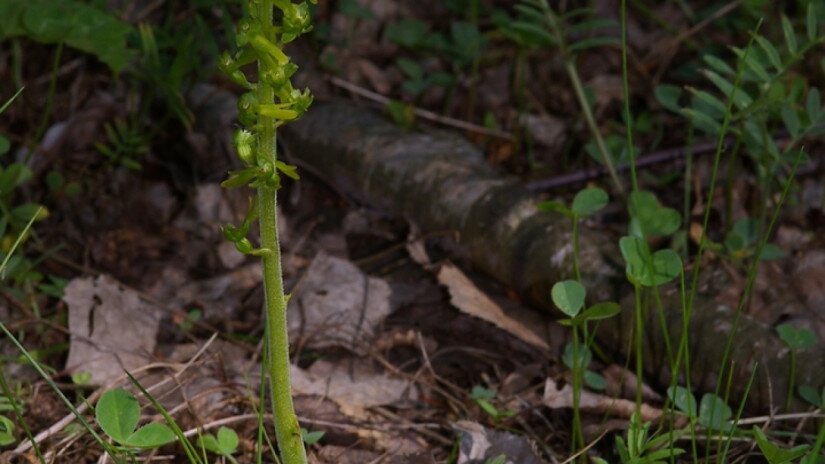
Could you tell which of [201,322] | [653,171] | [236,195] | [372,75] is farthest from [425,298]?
[372,75]

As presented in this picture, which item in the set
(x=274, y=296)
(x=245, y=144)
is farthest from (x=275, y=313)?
(x=245, y=144)

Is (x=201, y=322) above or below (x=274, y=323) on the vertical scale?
below

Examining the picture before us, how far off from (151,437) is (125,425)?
5 centimetres

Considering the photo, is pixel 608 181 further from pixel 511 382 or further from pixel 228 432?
pixel 228 432

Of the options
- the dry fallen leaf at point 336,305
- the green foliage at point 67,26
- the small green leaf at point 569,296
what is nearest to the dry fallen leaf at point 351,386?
the dry fallen leaf at point 336,305

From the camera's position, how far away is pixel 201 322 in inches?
92.7

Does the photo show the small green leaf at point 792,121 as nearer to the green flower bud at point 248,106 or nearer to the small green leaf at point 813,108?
the small green leaf at point 813,108

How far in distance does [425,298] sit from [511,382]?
17.5 inches

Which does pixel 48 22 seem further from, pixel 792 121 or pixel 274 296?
pixel 792 121

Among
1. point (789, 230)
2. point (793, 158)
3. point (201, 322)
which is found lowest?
point (201, 322)

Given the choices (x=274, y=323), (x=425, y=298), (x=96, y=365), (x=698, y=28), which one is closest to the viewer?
(x=274, y=323)

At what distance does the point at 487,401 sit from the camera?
205cm

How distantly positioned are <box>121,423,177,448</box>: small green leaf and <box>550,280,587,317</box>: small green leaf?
765 millimetres

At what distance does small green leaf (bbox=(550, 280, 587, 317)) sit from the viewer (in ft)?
5.78
